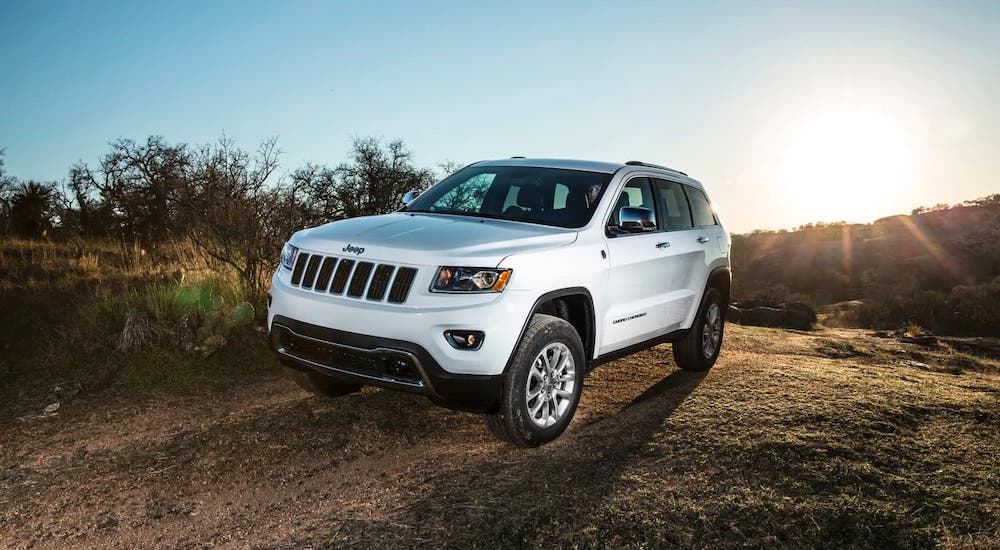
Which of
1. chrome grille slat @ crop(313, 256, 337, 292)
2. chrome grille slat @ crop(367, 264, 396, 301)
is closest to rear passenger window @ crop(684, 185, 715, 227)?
chrome grille slat @ crop(367, 264, 396, 301)

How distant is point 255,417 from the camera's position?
6180 millimetres

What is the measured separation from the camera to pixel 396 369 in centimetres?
456

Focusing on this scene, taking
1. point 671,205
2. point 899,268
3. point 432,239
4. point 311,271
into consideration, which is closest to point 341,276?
point 311,271

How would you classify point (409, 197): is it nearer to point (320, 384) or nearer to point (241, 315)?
point (320, 384)

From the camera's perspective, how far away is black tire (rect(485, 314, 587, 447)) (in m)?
4.66

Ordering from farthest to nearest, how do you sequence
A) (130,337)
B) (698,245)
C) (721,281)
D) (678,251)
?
1. (130,337)
2. (721,281)
3. (698,245)
4. (678,251)

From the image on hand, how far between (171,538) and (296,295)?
160cm

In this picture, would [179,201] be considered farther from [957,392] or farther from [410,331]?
[957,392]

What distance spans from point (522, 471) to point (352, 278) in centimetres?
157

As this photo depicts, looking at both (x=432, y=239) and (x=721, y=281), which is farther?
(x=721, y=281)

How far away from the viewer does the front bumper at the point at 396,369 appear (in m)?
4.46

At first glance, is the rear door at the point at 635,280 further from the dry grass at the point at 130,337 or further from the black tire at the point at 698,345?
the dry grass at the point at 130,337

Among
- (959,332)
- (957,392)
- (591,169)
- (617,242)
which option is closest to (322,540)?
(617,242)

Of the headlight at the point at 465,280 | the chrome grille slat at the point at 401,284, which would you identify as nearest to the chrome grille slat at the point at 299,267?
the chrome grille slat at the point at 401,284
